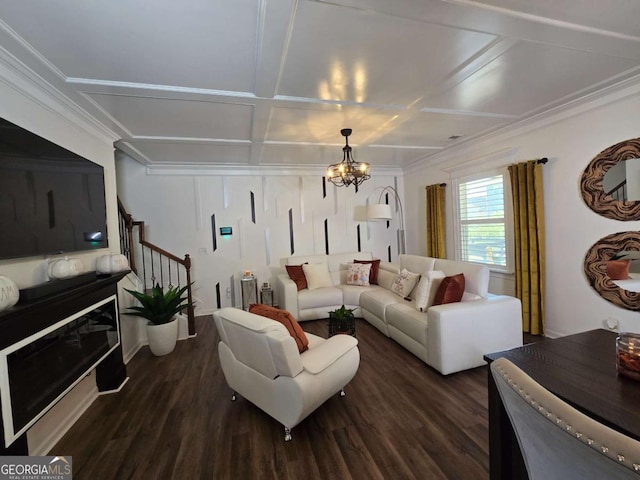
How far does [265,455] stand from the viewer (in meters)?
1.71

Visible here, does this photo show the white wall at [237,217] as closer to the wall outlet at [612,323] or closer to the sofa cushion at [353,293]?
the sofa cushion at [353,293]

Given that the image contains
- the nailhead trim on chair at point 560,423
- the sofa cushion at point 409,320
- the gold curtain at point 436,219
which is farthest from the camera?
the gold curtain at point 436,219

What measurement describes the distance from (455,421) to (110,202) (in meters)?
3.81

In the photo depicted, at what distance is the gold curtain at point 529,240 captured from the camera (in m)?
3.20

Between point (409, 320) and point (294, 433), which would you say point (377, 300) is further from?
point (294, 433)

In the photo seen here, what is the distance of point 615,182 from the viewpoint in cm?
261

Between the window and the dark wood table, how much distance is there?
2.65m

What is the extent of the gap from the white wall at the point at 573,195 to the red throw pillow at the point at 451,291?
130 centimetres

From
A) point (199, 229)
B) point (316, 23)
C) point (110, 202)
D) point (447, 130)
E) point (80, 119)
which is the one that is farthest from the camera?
point (199, 229)

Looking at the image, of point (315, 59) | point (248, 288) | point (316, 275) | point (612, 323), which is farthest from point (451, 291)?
point (248, 288)

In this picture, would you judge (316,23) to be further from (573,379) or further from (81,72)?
(573,379)

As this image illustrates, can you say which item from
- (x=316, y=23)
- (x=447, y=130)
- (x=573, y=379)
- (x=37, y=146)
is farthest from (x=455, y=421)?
(x=37, y=146)

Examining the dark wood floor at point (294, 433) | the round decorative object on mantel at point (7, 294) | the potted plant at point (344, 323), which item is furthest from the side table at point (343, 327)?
the round decorative object on mantel at point (7, 294)

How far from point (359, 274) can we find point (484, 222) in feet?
6.69
